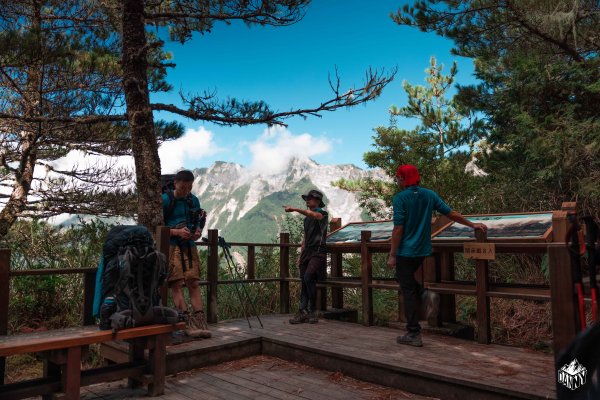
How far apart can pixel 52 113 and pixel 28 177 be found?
105 inches

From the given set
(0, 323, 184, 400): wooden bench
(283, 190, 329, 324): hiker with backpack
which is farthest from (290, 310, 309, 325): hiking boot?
(0, 323, 184, 400): wooden bench

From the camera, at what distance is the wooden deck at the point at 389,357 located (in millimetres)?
3391

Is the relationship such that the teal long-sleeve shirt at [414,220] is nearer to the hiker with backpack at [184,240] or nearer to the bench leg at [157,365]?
the hiker with backpack at [184,240]

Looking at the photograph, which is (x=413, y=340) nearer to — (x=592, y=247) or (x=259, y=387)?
(x=259, y=387)

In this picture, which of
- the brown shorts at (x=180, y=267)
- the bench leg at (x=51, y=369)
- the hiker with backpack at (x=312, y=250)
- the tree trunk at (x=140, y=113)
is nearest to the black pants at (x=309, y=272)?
the hiker with backpack at (x=312, y=250)

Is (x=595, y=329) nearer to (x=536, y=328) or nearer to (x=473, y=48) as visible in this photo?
(x=536, y=328)

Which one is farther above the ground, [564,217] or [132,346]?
[564,217]

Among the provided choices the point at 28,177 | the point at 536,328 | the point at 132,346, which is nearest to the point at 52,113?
the point at 28,177

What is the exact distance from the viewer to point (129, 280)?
3.48 m

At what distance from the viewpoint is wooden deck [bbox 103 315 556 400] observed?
11.1 ft

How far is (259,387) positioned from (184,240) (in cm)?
177

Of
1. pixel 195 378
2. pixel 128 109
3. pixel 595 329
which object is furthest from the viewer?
pixel 128 109

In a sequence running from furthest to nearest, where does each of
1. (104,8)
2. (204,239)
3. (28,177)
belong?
1. (28,177)
2. (104,8)
3. (204,239)

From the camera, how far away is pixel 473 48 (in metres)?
12.9
